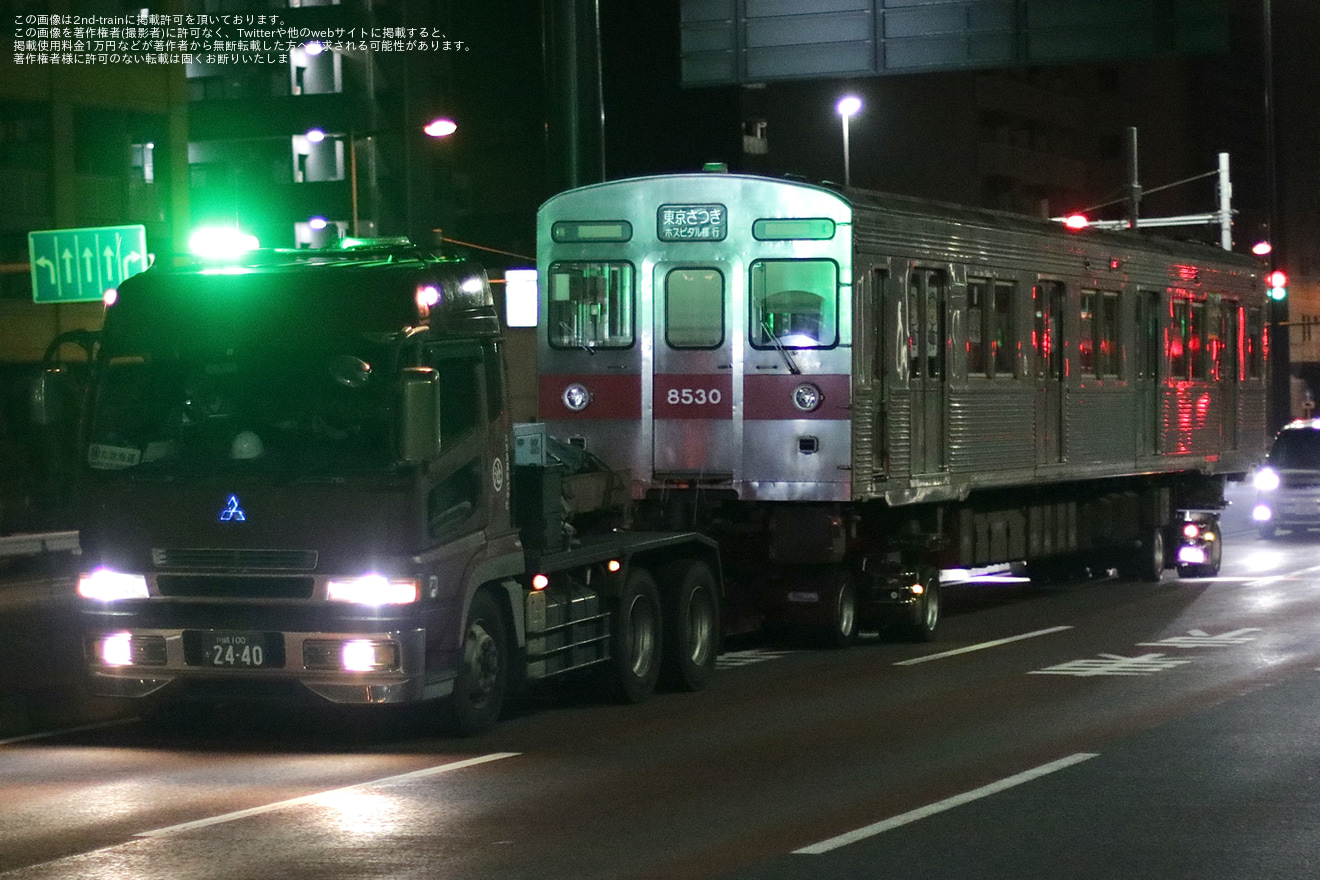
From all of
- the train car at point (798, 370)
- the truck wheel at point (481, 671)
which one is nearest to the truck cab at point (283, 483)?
the truck wheel at point (481, 671)

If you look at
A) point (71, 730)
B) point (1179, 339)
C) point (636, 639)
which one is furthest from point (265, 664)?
point (1179, 339)

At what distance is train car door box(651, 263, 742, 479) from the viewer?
722 inches

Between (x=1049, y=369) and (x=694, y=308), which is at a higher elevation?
(x=694, y=308)

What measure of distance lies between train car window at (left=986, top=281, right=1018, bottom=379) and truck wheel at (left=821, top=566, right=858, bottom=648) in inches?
120

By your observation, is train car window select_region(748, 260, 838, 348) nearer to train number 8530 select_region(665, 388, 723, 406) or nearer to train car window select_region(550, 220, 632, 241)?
train number 8530 select_region(665, 388, 723, 406)

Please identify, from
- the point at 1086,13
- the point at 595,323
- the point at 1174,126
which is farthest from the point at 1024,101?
the point at 595,323

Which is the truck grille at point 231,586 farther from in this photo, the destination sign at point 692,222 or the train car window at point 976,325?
the train car window at point 976,325

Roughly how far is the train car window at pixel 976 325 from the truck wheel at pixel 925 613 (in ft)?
6.72

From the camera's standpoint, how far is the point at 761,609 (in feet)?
A: 61.9

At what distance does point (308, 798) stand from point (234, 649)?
6.16 feet

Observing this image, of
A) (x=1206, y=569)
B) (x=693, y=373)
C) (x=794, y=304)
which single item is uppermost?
(x=794, y=304)

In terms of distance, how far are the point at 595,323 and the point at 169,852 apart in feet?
32.9

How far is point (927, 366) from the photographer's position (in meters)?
19.6

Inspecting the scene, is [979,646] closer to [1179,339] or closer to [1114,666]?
[1114,666]
